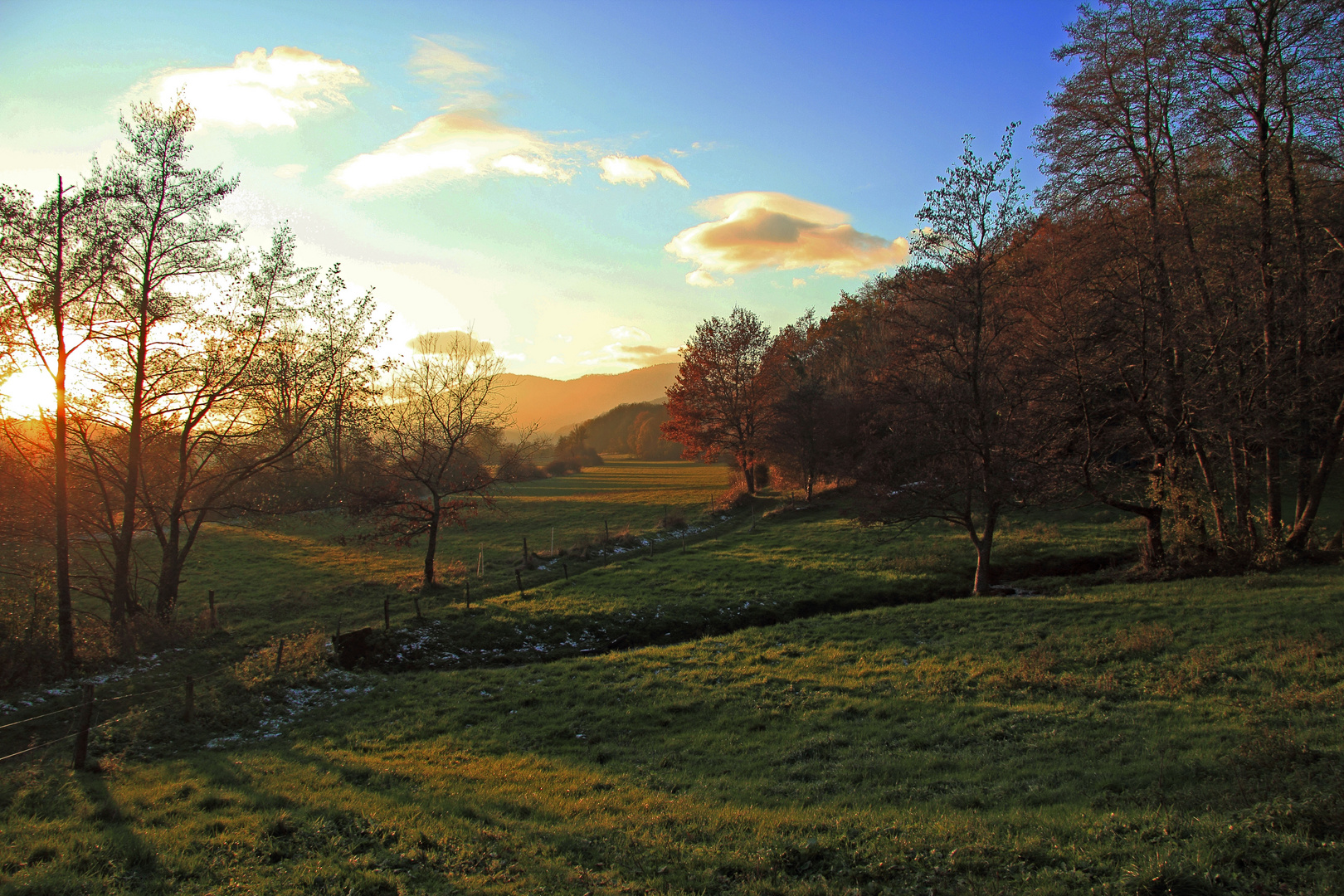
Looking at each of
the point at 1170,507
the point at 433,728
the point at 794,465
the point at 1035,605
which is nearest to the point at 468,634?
the point at 433,728

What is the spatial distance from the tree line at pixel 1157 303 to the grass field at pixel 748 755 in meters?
3.88

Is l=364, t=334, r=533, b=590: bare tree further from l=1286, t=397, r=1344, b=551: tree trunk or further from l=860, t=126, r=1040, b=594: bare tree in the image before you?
l=1286, t=397, r=1344, b=551: tree trunk

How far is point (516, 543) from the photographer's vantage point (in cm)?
3906

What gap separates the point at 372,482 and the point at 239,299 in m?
10.5

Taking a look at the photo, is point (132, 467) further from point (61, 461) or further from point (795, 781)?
point (795, 781)

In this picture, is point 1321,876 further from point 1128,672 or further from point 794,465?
point 794,465

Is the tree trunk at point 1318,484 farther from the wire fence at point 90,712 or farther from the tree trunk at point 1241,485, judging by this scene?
the wire fence at point 90,712

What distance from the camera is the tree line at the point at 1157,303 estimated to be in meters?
19.3

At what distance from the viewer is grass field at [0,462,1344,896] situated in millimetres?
6848

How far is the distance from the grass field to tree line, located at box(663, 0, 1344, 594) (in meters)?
3.88

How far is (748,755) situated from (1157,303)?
66.1 feet

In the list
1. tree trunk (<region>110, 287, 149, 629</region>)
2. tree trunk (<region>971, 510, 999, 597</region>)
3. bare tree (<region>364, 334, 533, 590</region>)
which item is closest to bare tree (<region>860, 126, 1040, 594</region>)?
tree trunk (<region>971, 510, 999, 597</region>)

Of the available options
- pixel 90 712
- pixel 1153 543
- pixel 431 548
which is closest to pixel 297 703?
pixel 90 712

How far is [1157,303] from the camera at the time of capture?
20.2 meters
